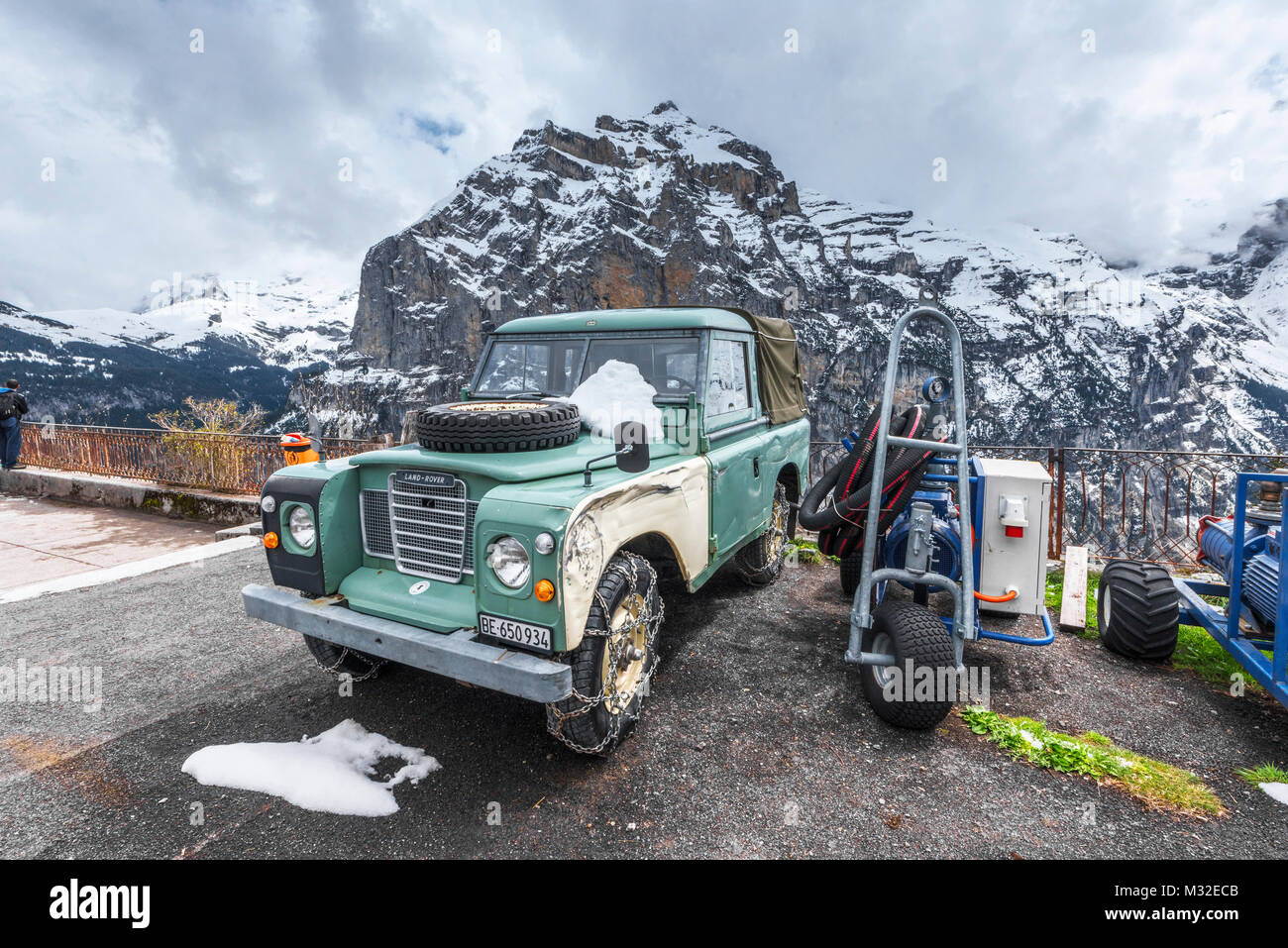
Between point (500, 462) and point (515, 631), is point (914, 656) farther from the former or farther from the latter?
point (500, 462)

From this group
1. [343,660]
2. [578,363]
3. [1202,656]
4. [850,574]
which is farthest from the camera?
[850,574]

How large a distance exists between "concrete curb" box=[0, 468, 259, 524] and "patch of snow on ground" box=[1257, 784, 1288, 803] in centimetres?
1071

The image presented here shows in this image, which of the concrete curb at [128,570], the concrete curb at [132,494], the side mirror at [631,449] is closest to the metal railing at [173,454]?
the concrete curb at [132,494]

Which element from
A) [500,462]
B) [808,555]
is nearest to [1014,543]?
[808,555]

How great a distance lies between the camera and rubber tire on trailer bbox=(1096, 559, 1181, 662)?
4363 mm

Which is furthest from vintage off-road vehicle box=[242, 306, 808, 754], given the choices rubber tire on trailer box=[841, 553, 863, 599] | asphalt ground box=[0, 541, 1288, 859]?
rubber tire on trailer box=[841, 553, 863, 599]

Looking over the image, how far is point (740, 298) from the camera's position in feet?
433

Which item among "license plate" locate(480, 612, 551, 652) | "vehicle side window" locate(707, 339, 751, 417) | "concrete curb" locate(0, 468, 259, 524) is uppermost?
"vehicle side window" locate(707, 339, 751, 417)

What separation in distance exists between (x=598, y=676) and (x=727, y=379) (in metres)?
2.75

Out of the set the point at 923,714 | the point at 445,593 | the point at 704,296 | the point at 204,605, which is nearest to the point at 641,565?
the point at 445,593

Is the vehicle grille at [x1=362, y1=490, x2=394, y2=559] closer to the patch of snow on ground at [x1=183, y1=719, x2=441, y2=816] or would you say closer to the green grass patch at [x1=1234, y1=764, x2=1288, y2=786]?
the patch of snow on ground at [x1=183, y1=719, x2=441, y2=816]

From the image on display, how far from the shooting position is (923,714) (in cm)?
350

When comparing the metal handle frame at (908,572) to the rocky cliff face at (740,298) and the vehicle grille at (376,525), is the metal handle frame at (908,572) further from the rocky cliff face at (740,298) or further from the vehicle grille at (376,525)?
the rocky cliff face at (740,298)

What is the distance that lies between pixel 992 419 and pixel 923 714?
15235cm
